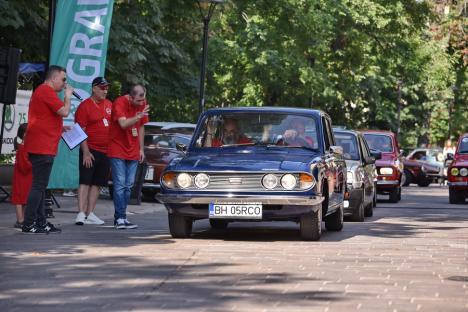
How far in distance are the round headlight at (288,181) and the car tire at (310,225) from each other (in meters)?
0.40

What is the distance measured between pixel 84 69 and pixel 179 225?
17.2ft

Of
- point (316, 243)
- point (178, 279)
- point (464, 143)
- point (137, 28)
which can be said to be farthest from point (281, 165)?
Answer: point (137, 28)

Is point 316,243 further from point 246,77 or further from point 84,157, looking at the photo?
point 246,77

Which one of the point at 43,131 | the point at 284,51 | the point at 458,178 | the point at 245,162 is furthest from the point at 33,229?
the point at 284,51

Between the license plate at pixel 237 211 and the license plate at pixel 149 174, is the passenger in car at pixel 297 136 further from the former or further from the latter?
the license plate at pixel 149 174

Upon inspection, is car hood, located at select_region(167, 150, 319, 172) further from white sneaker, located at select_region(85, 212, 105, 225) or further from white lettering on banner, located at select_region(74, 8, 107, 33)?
white lettering on banner, located at select_region(74, 8, 107, 33)

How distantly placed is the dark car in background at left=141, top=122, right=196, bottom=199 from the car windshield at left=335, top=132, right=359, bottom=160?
323cm

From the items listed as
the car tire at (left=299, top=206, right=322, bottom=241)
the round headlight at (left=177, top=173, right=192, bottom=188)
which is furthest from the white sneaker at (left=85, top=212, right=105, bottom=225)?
the car tire at (left=299, top=206, right=322, bottom=241)

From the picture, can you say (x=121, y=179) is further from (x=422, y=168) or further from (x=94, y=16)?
(x=422, y=168)

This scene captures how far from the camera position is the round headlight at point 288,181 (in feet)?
46.1

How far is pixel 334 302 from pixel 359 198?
35.4 feet

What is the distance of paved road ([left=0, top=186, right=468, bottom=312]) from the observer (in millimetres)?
8836

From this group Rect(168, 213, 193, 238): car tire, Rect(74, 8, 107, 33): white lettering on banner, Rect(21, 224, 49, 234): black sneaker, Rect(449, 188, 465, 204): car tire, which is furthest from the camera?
Rect(449, 188, 465, 204): car tire

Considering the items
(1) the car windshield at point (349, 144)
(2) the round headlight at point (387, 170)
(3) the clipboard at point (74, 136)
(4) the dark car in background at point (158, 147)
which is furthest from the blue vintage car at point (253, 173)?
(2) the round headlight at point (387, 170)
